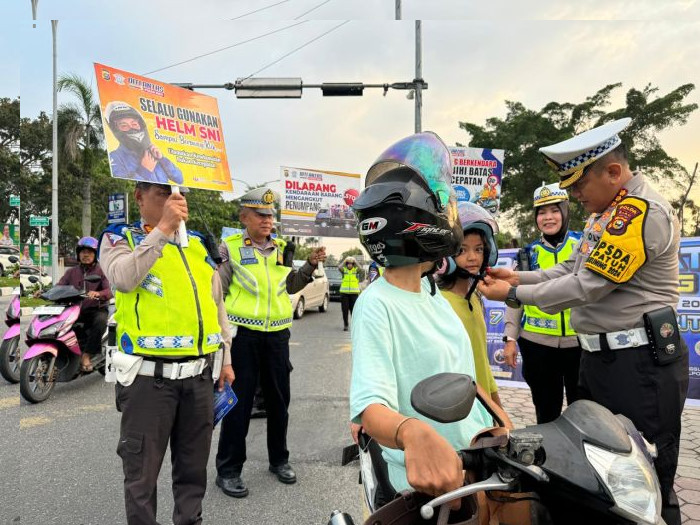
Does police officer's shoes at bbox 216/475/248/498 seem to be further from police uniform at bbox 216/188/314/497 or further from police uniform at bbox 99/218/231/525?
police uniform at bbox 99/218/231/525

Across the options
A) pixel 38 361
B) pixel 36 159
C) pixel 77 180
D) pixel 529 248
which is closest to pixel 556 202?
pixel 529 248

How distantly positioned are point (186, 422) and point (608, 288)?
7.14 ft

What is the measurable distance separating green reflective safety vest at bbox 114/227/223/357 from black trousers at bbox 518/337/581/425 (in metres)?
2.34

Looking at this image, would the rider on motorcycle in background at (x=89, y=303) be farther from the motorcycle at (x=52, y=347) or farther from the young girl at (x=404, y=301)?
the young girl at (x=404, y=301)

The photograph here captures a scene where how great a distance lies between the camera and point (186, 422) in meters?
2.50

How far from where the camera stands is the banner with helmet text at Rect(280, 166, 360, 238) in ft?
15.1

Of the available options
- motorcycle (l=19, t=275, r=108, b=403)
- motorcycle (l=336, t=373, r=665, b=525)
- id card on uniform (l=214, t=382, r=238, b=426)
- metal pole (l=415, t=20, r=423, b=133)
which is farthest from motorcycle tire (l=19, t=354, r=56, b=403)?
metal pole (l=415, t=20, r=423, b=133)

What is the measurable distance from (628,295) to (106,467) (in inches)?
150

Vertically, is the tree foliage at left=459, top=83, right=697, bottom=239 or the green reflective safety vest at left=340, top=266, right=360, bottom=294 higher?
the tree foliage at left=459, top=83, right=697, bottom=239

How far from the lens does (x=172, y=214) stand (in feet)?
7.80

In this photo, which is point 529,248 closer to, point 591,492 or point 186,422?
point 186,422

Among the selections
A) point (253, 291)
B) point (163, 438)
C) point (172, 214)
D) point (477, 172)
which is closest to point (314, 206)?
point (253, 291)

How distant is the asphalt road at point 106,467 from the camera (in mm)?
3094

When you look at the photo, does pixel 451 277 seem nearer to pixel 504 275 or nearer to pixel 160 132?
pixel 504 275
